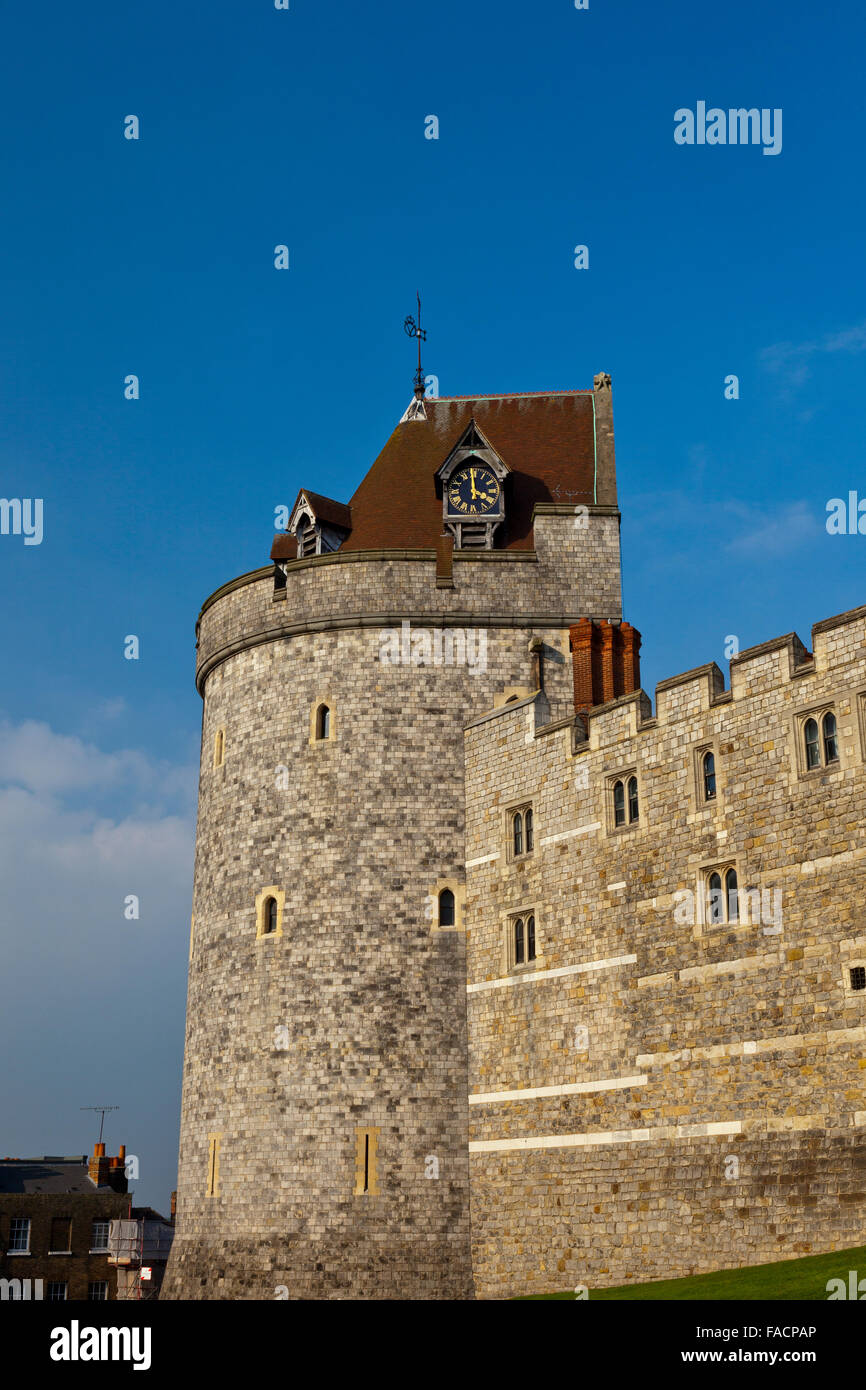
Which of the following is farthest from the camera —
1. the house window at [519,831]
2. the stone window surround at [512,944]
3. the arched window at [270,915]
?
the arched window at [270,915]

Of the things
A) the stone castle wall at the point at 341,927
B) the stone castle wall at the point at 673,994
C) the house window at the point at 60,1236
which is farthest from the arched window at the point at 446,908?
the house window at the point at 60,1236

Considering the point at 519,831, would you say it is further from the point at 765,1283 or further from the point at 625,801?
the point at 765,1283

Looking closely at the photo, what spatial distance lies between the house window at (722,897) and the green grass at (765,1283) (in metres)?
6.09

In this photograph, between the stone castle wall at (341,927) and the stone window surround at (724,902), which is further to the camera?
the stone castle wall at (341,927)

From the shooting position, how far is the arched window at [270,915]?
34.1m

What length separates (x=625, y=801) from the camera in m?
29.5

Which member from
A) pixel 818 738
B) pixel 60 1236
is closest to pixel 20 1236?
pixel 60 1236

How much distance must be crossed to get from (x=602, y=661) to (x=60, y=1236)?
36.0 meters

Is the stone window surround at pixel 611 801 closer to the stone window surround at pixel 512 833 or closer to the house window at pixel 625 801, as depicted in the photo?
the house window at pixel 625 801

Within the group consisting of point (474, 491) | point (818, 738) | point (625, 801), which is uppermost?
point (474, 491)

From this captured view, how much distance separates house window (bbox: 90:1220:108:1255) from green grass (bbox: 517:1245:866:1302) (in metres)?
36.0

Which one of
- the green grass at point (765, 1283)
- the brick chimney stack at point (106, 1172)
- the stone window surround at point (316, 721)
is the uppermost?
the stone window surround at point (316, 721)

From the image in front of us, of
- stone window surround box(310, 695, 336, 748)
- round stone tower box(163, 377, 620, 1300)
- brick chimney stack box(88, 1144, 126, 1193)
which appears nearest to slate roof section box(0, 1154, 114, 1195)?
brick chimney stack box(88, 1144, 126, 1193)
